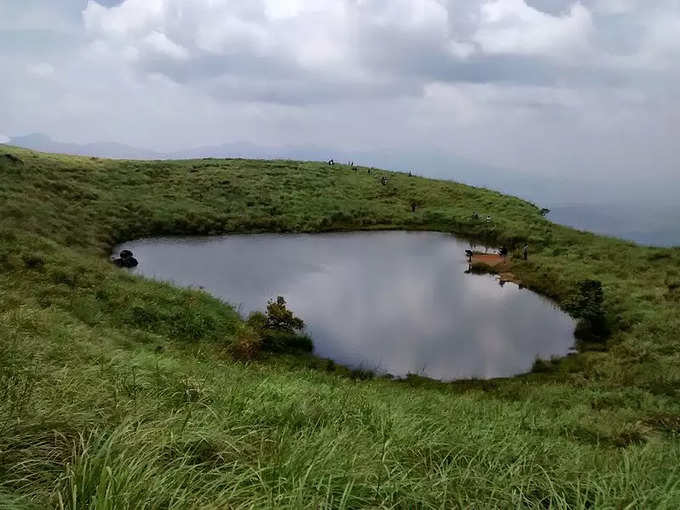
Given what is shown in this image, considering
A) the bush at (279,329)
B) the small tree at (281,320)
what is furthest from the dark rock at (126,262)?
the small tree at (281,320)

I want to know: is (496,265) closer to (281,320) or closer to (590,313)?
(590,313)

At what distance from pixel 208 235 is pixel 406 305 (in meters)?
27.9

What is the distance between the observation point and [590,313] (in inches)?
1060

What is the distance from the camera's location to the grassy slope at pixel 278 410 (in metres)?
4.62

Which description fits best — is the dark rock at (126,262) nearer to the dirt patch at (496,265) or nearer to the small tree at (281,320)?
the small tree at (281,320)

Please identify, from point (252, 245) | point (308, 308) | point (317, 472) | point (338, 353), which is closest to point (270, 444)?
point (317, 472)

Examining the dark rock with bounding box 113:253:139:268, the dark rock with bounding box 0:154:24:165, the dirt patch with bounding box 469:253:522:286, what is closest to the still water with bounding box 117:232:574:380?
the dark rock with bounding box 113:253:139:268

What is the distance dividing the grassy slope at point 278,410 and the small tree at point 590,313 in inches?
47.8

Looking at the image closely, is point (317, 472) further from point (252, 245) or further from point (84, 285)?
point (252, 245)

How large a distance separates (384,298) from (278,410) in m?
24.2

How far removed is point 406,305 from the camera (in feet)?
98.2

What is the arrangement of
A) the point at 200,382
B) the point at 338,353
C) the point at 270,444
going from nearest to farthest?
1. the point at 270,444
2. the point at 200,382
3. the point at 338,353

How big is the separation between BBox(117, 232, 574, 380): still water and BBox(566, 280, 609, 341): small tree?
76cm

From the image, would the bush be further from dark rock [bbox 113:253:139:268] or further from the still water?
dark rock [bbox 113:253:139:268]
